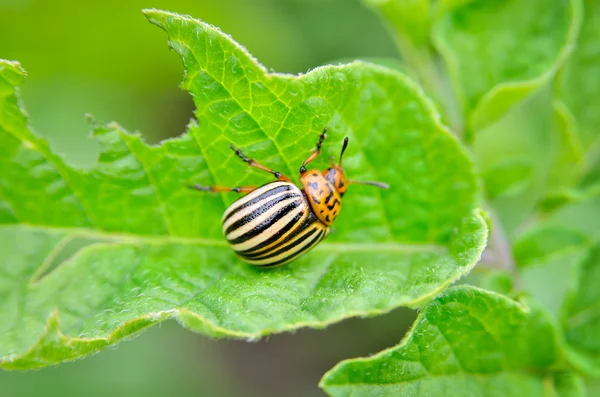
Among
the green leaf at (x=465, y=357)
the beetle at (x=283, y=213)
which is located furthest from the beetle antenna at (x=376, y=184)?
the green leaf at (x=465, y=357)

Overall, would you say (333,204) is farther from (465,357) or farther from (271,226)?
(465,357)

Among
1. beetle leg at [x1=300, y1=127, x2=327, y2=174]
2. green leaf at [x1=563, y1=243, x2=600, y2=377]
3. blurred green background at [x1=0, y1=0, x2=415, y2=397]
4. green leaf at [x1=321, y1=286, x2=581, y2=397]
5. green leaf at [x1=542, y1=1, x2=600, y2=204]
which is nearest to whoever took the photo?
green leaf at [x1=321, y1=286, x2=581, y2=397]

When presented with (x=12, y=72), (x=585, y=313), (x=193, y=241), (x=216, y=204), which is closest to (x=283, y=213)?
(x=216, y=204)

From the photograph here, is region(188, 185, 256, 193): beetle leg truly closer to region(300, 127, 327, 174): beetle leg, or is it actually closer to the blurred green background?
region(300, 127, 327, 174): beetle leg

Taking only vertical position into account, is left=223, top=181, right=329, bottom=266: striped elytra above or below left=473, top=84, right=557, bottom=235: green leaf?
above

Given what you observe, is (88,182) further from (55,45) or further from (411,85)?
(55,45)

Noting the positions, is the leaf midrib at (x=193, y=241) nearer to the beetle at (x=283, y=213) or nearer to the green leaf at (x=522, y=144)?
the beetle at (x=283, y=213)

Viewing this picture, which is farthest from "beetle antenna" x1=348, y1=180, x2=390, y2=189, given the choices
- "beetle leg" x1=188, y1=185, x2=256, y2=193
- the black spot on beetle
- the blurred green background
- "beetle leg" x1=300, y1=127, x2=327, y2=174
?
the blurred green background

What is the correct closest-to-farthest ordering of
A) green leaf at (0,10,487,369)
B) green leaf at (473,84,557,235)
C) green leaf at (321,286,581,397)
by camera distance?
green leaf at (321,286,581,397), green leaf at (0,10,487,369), green leaf at (473,84,557,235)
